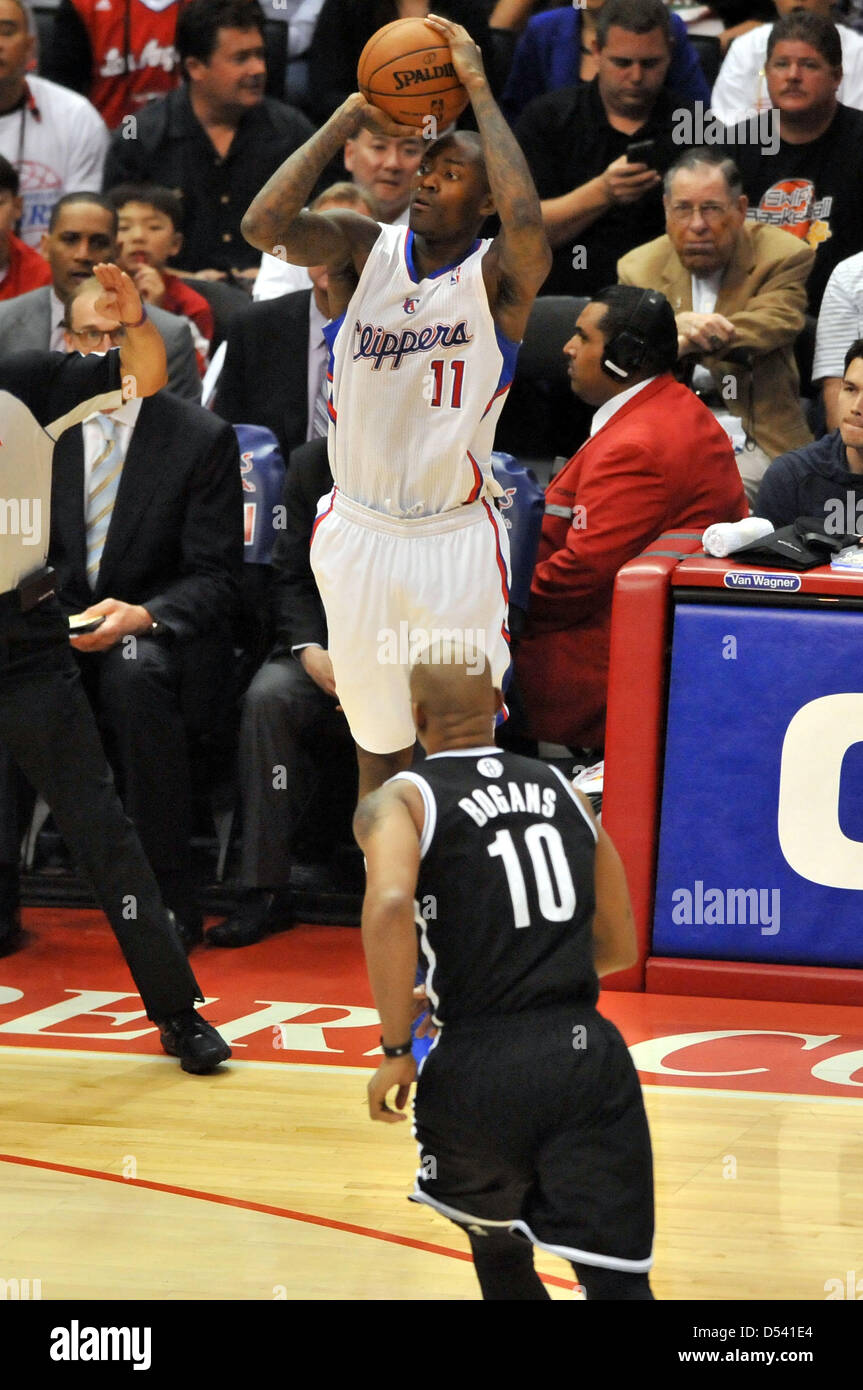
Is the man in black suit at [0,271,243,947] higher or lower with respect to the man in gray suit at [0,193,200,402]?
lower

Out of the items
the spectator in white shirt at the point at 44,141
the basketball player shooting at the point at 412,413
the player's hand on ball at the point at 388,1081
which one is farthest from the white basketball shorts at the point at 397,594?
the spectator in white shirt at the point at 44,141

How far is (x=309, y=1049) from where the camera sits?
5168 millimetres

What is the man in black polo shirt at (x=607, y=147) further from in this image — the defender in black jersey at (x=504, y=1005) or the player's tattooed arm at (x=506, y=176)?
the defender in black jersey at (x=504, y=1005)

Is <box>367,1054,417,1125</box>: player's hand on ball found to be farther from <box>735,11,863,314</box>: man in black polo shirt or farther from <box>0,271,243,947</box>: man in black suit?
<box>735,11,863,314</box>: man in black polo shirt

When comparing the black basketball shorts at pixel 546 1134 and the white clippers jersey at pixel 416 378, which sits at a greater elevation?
the white clippers jersey at pixel 416 378

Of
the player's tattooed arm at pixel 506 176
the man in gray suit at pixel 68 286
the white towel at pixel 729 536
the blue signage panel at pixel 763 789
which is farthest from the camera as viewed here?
the man in gray suit at pixel 68 286

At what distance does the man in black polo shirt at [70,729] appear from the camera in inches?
190

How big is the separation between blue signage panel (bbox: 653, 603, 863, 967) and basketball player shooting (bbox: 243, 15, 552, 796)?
1.01m

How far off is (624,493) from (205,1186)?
2930 millimetres

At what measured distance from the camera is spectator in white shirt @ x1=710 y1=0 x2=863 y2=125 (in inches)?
316

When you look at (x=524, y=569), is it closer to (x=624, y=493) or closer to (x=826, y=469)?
(x=624, y=493)

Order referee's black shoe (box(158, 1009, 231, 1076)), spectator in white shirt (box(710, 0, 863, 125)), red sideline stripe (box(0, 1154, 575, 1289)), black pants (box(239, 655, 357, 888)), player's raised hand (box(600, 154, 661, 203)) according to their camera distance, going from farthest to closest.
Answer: spectator in white shirt (box(710, 0, 863, 125)) → player's raised hand (box(600, 154, 661, 203)) → black pants (box(239, 655, 357, 888)) → referee's black shoe (box(158, 1009, 231, 1076)) → red sideline stripe (box(0, 1154, 575, 1289))

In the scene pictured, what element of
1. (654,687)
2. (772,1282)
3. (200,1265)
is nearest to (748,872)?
(654,687)

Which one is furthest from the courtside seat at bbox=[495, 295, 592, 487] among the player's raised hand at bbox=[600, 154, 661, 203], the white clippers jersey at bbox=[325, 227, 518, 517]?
the white clippers jersey at bbox=[325, 227, 518, 517]
